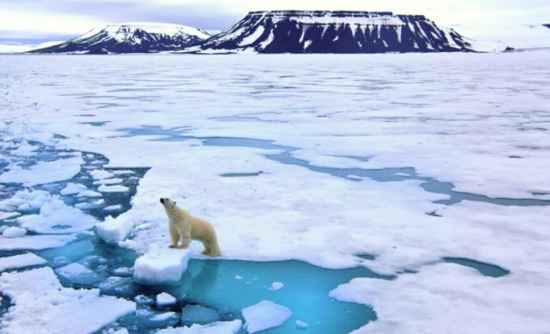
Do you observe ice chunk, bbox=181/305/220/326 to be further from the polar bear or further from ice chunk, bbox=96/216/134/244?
ice chunk, bbox=96/216/134/244

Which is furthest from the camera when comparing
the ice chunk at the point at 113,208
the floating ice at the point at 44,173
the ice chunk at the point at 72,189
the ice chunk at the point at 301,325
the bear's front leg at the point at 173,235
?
the floating ice at the point at 44,173

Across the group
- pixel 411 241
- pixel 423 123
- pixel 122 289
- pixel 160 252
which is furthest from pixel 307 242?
pixel 423 123

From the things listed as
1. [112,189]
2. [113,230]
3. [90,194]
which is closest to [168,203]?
[113,230]

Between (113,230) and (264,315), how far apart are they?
78.5 inches

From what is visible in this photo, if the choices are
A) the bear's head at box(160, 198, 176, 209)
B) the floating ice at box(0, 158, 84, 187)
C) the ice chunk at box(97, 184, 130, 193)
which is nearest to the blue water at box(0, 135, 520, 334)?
the bear's head at box(160, 198, 176, 209)

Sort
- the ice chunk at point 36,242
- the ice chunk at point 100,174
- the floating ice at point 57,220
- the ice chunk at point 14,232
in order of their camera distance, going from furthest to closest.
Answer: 1. the ice chunk at point 100,174
2. the floating ice at point 57,220
3. the ice chunk at point 14,232
4. the ice chunk at point 36,242

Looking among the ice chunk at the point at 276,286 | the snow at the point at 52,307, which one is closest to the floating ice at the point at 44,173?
the snow at the point at 52,307

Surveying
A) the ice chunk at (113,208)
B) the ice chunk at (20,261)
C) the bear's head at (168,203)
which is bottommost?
the ice chunk at (20,261)

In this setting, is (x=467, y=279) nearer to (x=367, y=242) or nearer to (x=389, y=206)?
(x=367, y=242)

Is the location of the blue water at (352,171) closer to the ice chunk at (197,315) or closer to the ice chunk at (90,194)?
the ice chunk at (90,194)

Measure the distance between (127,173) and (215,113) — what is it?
24.5 feet

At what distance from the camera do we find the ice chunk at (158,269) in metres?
4.29

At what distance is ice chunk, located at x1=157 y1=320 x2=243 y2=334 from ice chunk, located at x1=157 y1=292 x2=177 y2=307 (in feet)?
1.26

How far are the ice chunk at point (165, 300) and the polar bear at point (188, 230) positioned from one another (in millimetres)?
700
